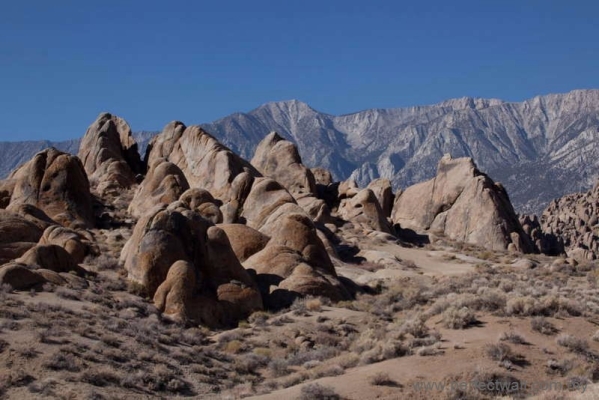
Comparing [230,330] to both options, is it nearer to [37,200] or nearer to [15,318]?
[15,318]

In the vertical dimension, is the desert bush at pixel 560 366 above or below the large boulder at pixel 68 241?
below

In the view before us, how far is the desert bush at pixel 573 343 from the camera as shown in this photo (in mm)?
19734

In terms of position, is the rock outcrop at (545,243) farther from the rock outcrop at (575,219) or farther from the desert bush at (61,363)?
the desert bush at (61,363)

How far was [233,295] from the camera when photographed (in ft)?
100

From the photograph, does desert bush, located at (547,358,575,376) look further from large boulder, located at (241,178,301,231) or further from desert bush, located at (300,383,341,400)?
large boulder, located at (241,178,301,231)

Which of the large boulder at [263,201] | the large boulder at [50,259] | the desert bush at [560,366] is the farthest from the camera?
the large boulder at [263,201]

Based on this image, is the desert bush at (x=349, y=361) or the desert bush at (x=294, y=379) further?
the desert bush at (x=349, y=361)

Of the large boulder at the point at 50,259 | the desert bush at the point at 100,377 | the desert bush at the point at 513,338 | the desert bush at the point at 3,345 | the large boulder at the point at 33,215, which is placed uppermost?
the large boulder at the point at 33,215

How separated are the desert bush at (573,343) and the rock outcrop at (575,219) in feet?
277

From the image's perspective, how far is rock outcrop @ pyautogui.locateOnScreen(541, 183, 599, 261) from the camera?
334 ft

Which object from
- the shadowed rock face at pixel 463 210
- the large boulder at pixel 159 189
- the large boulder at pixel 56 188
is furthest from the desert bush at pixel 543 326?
the shadowed rock face at pixel 463 210

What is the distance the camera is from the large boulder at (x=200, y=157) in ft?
192

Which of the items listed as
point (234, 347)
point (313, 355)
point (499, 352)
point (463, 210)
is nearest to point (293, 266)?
point (234, 347)

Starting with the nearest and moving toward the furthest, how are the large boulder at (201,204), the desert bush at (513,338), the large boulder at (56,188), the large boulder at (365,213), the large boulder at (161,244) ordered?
1. the desert bush at (513,338)
2. the large boulder at (161,244)
3. the large boulder at (56,188)
4. the large boulder at (201,204)
5. the large boulder at (365,213)
